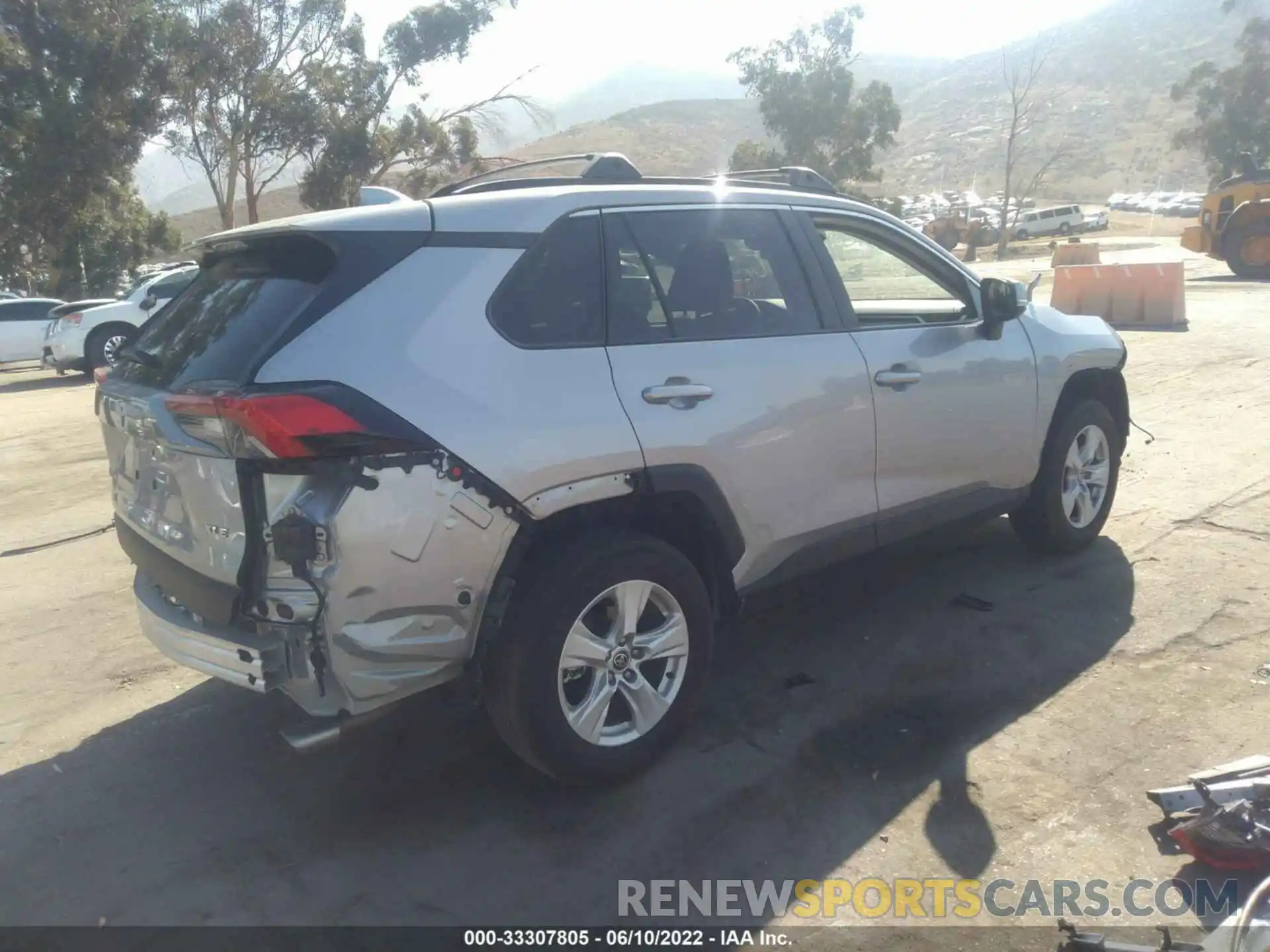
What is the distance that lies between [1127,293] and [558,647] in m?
14.0

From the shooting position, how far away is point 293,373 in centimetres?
298

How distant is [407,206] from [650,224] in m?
0.90

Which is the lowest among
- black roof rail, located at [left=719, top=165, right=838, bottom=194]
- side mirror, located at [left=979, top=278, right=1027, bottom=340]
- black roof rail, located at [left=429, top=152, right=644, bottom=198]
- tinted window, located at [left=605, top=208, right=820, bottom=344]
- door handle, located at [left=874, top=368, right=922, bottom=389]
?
door handle, located at [left=874, top=368, right=922, bottom=389]

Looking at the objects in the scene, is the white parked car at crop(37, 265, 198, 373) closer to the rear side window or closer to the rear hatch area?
the rear side window

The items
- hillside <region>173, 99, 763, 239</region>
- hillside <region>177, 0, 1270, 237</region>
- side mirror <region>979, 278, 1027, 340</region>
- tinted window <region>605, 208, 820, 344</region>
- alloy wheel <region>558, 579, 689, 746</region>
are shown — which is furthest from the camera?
hillside <region>177, 0, 1270, 237</region>

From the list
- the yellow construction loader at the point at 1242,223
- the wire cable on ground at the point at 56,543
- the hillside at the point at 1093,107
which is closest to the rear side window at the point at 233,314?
the wire cable on ground at the point at 56,543

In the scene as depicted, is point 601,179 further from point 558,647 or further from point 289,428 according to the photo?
point 558,647

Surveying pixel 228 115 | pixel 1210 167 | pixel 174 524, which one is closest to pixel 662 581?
pixel 174 524

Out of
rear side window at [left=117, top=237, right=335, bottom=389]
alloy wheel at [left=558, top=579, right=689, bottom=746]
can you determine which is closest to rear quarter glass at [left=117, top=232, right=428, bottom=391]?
rear side window at [left=117, top=237, right=335, bottom=389]

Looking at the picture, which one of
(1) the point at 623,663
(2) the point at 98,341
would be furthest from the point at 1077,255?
(1) the point at 623,663

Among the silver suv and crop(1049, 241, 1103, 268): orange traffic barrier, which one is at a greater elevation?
the silver suv

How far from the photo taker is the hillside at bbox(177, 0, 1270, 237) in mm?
82688

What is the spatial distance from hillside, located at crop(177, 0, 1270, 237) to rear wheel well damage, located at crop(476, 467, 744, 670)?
53.4 m

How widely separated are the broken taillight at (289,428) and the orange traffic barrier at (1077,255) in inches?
956
